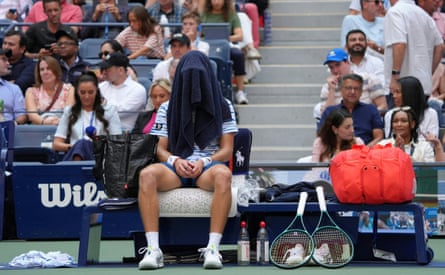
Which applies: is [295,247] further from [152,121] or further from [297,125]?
[297,125]

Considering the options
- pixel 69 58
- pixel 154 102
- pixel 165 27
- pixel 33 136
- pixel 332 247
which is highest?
pixel 165 27

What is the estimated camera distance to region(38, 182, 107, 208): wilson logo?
1101 centimetres

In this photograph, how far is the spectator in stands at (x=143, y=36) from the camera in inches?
578

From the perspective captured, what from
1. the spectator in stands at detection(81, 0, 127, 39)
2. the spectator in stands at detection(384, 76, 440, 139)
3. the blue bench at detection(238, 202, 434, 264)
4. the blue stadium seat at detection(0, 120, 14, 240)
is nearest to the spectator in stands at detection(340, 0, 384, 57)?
the spectator in stands at detection(81, 0, 127, 39)

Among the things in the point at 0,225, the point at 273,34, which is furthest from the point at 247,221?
the point at 273,34

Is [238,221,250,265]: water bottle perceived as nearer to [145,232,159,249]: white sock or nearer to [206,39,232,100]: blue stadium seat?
[145,232,159,249]: white sock

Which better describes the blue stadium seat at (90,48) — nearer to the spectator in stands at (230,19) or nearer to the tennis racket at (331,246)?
the spectator in stands at (230,19)

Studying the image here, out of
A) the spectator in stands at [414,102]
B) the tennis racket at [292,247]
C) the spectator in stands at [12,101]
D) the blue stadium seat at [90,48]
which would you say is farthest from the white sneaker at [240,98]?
the tennis racket at [292,247]

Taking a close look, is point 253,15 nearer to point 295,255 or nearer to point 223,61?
point 223,61

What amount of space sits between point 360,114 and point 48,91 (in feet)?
12.0

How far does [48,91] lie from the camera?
13.6 m

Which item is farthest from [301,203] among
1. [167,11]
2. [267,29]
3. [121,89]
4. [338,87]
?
[267,29]

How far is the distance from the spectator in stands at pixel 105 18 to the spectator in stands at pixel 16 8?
4.19 ft

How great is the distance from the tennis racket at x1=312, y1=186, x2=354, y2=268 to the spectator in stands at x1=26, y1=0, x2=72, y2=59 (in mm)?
7111
